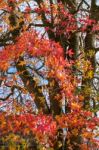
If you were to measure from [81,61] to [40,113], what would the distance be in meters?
2.34

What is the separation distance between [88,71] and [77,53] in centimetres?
79

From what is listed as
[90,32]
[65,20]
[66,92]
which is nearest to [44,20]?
[65,20]

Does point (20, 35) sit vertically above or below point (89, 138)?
above

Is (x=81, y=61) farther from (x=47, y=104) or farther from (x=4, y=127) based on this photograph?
(x=4, y=127)

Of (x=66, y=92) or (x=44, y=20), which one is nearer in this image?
(x=66, y=92)

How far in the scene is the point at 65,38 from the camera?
48.6 feet

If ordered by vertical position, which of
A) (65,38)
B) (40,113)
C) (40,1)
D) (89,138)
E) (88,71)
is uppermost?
(40,1)

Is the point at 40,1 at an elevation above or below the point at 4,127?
above

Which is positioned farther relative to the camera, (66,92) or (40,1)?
(40,1)

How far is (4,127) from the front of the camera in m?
13.1

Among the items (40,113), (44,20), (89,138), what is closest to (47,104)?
(40,113)

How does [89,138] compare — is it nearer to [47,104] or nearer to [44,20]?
[47,104]

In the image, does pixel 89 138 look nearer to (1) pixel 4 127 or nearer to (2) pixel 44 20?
(1) pixel 4 127

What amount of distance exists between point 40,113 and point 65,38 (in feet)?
9.41
